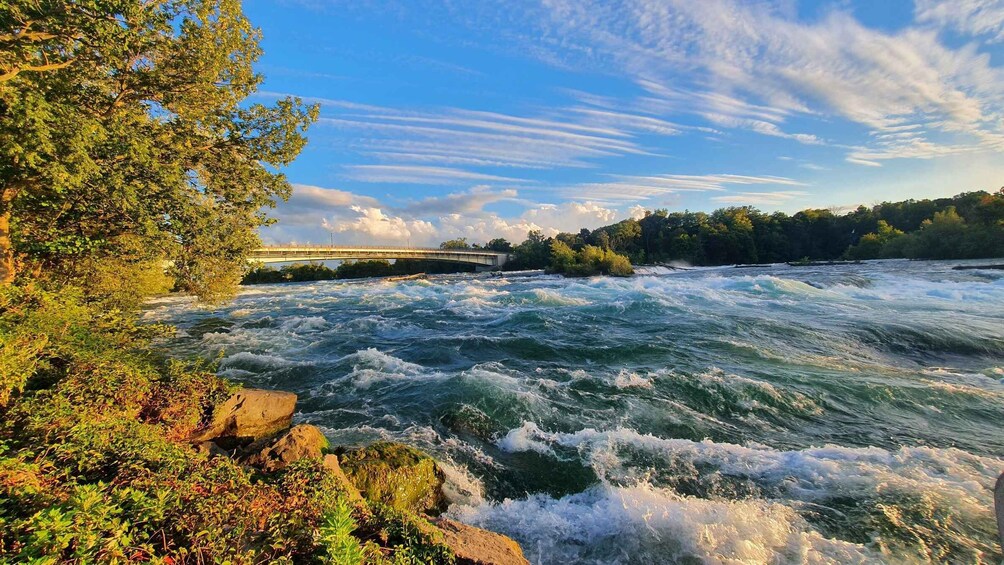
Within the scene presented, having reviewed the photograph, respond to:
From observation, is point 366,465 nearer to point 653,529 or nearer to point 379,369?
point 653,529

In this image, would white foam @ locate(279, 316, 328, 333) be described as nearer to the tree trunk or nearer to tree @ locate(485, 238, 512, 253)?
the tree trunk

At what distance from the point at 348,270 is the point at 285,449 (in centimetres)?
9397

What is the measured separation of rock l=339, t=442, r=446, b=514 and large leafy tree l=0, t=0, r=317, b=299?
6.26 metres

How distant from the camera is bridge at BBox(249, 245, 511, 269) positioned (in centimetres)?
5142

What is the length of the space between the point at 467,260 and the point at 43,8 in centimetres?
7559

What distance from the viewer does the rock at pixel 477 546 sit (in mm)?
3838

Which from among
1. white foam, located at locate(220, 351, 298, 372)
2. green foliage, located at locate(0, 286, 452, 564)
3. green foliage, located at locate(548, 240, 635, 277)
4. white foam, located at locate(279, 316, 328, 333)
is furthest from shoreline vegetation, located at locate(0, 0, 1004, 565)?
green foliage, located at locate(548, 240, 635, 277)

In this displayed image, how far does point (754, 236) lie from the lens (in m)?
84.1

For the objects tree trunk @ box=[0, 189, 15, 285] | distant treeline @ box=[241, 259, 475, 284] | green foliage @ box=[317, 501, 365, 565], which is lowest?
distant treeline @ box=[241, 259, 475, 284]

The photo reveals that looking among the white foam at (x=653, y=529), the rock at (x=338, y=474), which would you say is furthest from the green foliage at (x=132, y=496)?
the white foam at (x=653, y=529)

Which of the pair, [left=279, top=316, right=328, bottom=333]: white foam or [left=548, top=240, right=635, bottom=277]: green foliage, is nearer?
[left=279, top=316, right=328, bottom=333]: white foam

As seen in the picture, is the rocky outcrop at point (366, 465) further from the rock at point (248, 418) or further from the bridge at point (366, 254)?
the bridge at point (366, 254)

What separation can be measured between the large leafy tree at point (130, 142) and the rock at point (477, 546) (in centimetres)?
769

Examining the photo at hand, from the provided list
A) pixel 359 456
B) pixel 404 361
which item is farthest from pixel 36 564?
pixel 404 361
